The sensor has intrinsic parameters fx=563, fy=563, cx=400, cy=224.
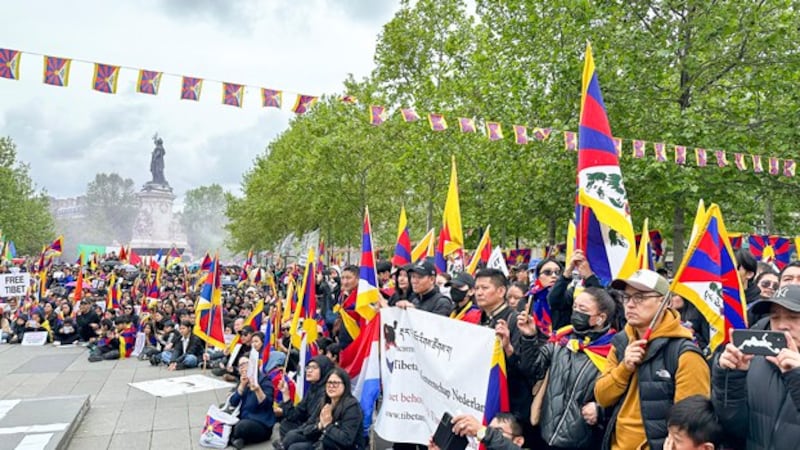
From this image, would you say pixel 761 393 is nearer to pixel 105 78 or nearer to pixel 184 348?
pixel 105 78

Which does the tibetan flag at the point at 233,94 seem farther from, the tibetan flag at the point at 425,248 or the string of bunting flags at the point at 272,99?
the tibetan flag at the point at 425,248

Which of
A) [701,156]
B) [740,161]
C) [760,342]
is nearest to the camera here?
[760,342]

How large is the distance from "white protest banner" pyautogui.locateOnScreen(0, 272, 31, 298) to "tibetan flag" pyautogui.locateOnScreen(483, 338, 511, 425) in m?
13.8

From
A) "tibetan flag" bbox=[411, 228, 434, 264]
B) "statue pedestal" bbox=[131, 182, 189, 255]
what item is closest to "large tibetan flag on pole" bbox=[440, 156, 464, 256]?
"tibetan flag" bbox=[411, 228, 434, 264]

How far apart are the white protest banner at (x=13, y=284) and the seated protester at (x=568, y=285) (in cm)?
1372

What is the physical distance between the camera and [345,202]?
1117 inches

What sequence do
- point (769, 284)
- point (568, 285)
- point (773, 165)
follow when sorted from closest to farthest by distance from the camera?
1. point (568, 285)
2. point (769, 284)
3. point (773, 165)

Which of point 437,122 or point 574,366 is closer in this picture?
point 574,366

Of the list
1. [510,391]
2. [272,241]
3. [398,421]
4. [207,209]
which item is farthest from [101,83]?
[207,209]

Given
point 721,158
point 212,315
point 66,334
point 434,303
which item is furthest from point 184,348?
point 721,158

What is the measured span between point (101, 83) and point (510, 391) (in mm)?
9211

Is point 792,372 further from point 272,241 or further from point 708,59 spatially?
point 272,241

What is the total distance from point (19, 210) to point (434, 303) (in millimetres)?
53332

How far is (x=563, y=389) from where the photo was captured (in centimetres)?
363
